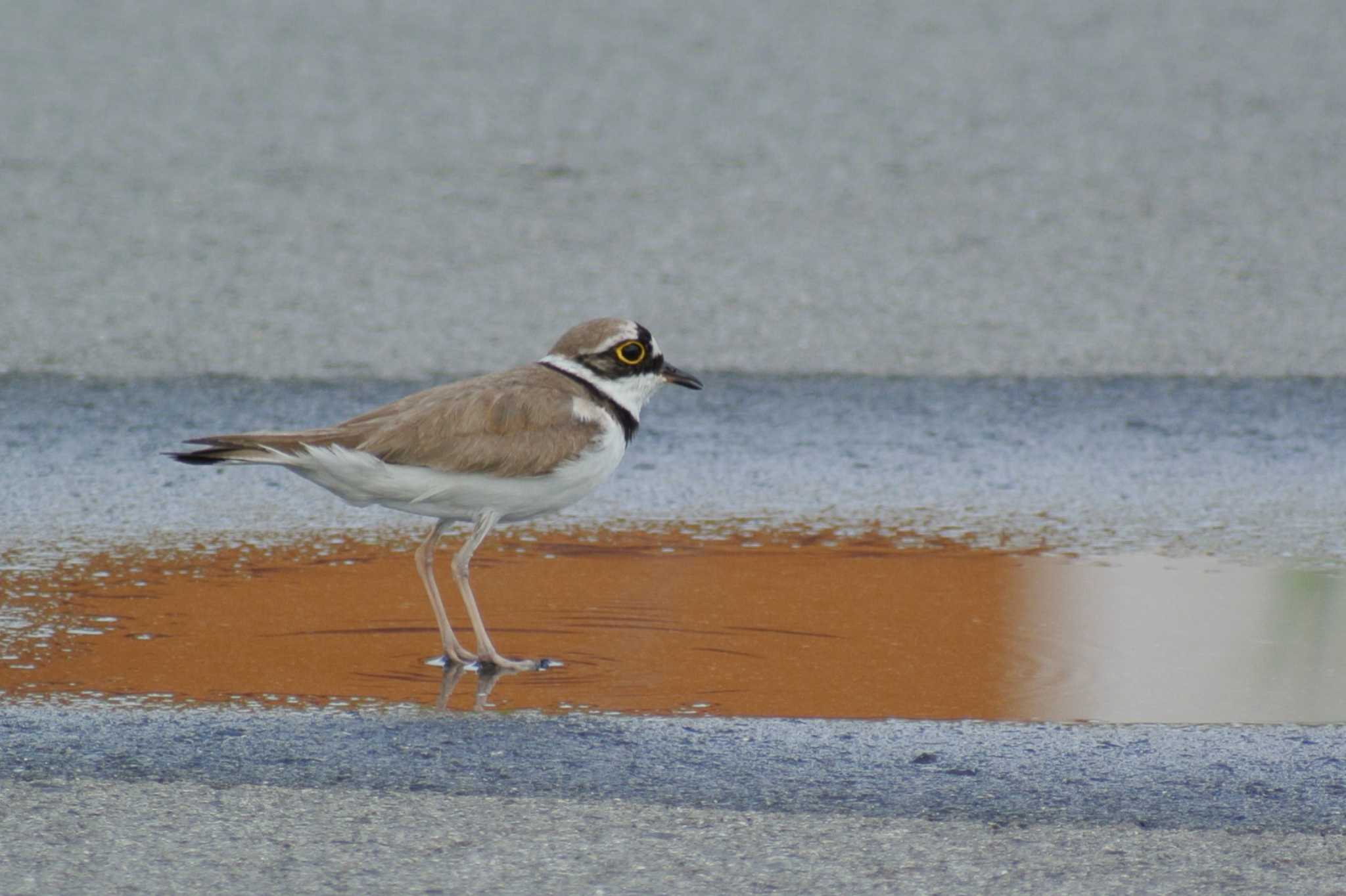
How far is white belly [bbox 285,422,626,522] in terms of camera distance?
5.30 m

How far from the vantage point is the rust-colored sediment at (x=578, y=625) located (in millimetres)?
4945

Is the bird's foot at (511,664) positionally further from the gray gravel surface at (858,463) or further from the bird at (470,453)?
the gray gravel surface at (858,463)

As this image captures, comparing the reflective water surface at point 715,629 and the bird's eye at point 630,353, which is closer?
the reflective water surface at point 715,629

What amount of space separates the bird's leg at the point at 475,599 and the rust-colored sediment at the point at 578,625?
7 cm

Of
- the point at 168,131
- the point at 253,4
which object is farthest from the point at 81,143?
the point at 253,4

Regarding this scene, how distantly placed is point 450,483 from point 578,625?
0.53 metres

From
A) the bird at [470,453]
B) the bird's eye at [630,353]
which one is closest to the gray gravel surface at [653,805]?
the bird at [470,453]

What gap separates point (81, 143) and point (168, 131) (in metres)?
0.52

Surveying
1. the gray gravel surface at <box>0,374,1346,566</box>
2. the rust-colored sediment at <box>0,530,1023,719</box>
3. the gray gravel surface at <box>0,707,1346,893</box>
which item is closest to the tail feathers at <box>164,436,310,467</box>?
the rust-colored sediment at <box>0,530,1023,719</box>

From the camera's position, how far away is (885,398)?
813cm

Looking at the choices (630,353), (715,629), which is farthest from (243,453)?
(715,629)

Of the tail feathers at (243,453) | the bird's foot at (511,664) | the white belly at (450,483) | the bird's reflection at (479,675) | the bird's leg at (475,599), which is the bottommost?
the bird's reflection at (479,675)

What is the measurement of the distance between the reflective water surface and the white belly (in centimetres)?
33

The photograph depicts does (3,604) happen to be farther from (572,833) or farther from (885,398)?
(885,398)
